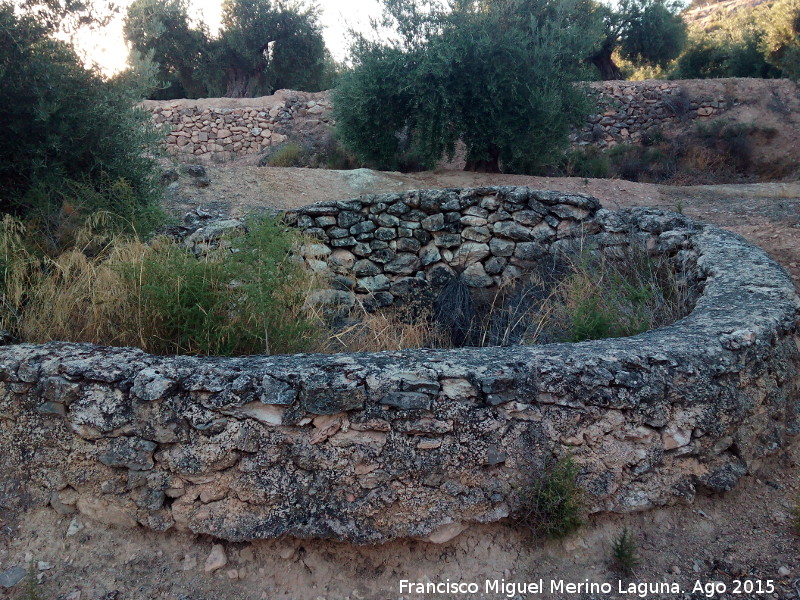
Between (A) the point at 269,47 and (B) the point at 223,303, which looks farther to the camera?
(A) the point at 269,47

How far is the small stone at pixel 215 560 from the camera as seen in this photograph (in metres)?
2.39

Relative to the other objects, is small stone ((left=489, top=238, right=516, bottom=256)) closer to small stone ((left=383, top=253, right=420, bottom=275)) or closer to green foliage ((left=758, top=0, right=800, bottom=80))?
small stone ((left=383, top=253, right=420, bottom=275))

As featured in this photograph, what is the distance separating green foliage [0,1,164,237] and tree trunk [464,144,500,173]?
6.14m

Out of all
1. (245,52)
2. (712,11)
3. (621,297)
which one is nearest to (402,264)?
(621,297)

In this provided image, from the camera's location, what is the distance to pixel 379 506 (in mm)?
2385

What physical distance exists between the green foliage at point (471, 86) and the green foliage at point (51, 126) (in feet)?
16.6

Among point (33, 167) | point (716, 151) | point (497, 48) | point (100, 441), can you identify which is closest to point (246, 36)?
point (497, 48)

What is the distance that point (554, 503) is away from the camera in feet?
7.92

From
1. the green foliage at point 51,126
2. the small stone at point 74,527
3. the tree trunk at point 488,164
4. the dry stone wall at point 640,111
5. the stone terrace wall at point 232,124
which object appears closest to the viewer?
the small stone at point 74,527

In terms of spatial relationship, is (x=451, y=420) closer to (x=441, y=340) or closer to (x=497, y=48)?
(x=441, y=340)

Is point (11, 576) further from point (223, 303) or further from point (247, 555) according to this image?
point (223, 303)

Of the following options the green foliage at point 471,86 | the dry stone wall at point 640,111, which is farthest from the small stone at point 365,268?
the dry stone wall at point 640,111

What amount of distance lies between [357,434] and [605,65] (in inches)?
716

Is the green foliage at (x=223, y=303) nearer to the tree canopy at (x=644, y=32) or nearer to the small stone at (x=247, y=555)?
the small stone at (x=247, y=555)
